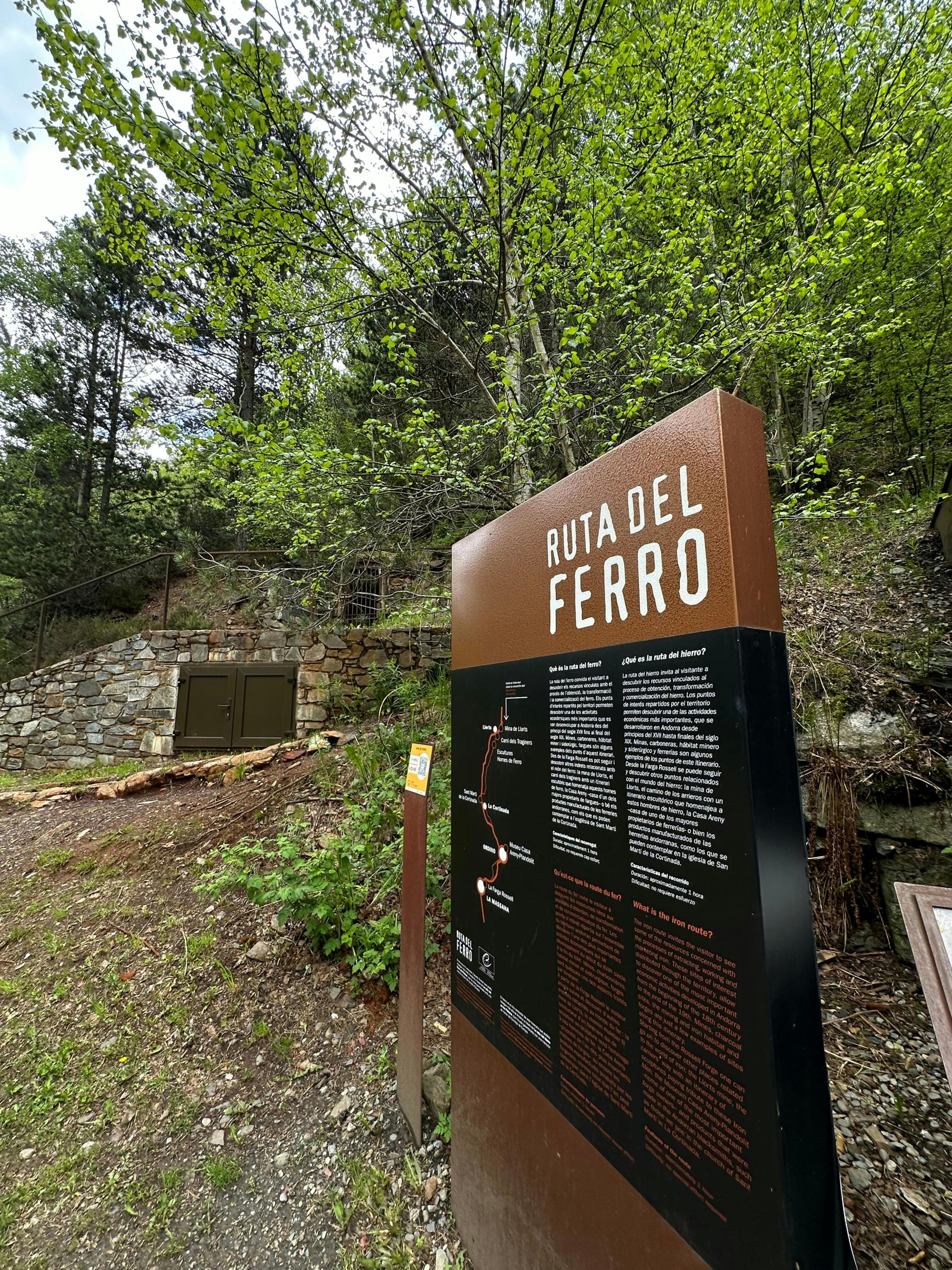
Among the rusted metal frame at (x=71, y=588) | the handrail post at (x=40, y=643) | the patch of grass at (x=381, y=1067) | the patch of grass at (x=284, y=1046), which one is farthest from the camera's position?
the rusted metal frame at (x=71, y=588)

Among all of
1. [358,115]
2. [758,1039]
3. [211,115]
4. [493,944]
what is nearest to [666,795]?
[758,1039]

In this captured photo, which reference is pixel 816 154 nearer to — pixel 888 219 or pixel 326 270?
pixel 888 219

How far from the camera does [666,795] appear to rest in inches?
41.1

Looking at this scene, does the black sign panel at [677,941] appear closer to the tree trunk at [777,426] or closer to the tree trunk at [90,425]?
the tree trunk at [777,426]

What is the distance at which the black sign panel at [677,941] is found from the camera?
Result: 2.72ft

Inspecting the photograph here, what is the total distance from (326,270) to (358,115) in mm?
1104

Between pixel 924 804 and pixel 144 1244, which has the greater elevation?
pixel 924 804

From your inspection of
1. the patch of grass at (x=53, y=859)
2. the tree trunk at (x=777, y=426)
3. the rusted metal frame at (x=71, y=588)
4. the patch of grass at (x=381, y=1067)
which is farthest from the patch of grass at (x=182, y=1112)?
the rusted metal frame at (x=71, y=588)

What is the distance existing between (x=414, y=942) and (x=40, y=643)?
32.3ft

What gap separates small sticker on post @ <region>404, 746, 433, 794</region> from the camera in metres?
2.05

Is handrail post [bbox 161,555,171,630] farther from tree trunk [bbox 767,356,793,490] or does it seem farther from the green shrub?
tree trunk [bbox 767,356,793,490]

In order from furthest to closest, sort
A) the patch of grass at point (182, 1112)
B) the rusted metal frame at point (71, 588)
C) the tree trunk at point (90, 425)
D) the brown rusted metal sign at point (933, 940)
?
the tree trunk at point (90, 425) < the rusted metal frame at point (71, 588) < the patch of grass at point (182, 1112) < the brown rusted metal sign at point (933, 940)

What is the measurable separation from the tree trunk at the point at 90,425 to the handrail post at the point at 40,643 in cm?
450

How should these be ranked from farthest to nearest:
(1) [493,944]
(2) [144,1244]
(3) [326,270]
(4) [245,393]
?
(4) [245,393] → (3) [326,270] → (2) [144,1244] → (1) [493,944]
